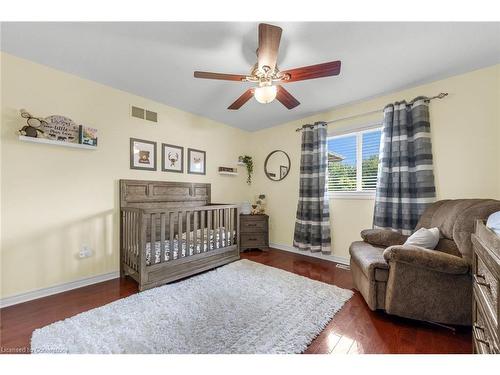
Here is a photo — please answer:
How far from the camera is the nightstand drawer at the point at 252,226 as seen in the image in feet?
11.6

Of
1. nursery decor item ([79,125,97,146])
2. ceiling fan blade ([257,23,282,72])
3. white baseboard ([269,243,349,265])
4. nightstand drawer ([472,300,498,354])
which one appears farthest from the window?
nursery decor item ([79,125,97,146])

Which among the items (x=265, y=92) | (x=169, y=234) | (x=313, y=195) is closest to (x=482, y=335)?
(x=265, y=92)

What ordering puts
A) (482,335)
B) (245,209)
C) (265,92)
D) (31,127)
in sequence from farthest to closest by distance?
1. (245,209)
2. (31,127)
3. (265,92)
4. (482,335)

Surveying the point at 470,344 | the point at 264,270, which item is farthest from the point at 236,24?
the point at 470,344

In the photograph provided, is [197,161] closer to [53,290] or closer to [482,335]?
[53,290]

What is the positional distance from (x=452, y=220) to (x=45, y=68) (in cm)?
416

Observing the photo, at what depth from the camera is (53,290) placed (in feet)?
6.75

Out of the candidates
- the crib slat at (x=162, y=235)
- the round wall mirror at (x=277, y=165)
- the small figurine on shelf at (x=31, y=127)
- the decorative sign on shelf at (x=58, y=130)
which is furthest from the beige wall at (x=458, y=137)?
the small figurine on shelf at (x=31, y=127)

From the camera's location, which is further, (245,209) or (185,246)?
(245,209)

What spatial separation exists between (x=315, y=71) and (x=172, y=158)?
2.29 meters

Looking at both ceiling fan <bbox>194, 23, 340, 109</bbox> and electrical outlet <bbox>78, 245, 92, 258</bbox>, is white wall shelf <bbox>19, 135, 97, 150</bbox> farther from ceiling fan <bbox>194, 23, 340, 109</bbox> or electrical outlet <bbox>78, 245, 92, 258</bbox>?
ceiling fan <bbox>194, 23, 340, 109</bbox>

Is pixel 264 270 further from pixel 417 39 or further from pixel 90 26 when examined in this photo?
pixel 90 26

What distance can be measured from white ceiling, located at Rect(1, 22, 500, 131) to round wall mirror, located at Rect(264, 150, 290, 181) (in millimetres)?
1388

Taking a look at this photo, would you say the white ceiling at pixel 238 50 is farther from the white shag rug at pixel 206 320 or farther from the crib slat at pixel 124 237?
the white shag rug at pixel 206 320
